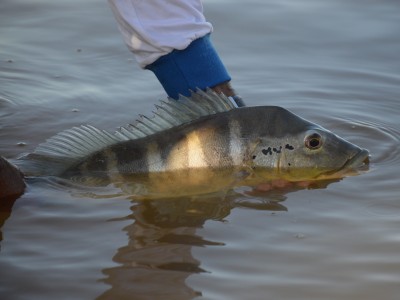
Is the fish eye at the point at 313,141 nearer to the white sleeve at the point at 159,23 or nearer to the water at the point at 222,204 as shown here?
the water at the point at 222,204

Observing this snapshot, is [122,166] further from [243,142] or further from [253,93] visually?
[253,93]

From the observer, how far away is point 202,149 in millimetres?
4879

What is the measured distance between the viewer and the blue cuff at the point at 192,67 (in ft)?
16.7

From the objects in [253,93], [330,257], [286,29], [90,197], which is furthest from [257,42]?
[330,257]

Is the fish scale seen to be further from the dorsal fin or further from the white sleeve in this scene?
the white sleeve

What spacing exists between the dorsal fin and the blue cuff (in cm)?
20

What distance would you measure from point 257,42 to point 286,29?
1.29 feet

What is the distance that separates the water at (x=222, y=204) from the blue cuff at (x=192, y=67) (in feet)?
2.21

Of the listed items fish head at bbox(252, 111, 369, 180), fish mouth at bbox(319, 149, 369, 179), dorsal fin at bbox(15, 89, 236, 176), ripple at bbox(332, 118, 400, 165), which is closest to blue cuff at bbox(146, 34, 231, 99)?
dorsal fin at bbox(15, 89, 236, 176)

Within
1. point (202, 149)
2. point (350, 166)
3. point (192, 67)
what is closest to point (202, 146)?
point (202, 149)

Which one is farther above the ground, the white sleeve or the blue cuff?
the white sleeve

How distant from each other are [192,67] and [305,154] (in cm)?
76

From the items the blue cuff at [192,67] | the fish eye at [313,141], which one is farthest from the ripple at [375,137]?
the blue cuff at [192,67]

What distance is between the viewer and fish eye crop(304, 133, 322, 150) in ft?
16.2
